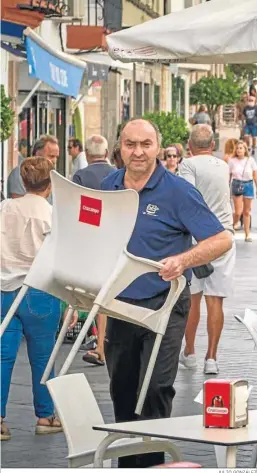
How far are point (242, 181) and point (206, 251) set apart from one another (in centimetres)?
1996

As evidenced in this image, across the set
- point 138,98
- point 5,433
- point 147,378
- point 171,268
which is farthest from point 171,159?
point 138,98

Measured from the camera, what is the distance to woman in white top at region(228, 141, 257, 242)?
2664cm

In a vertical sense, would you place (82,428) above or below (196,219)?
below

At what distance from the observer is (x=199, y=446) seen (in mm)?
8648

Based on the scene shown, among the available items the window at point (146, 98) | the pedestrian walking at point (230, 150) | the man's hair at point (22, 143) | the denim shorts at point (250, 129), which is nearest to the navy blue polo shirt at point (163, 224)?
the man's hair at point (22, 143)

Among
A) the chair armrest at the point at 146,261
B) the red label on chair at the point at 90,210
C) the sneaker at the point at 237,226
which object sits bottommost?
the sneaker at the point at 237,226

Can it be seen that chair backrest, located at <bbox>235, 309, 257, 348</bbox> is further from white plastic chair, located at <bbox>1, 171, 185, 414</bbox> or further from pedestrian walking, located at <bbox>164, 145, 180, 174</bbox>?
pedestrian walking, located at <bbox>164, 145, 180, 174</bbox>

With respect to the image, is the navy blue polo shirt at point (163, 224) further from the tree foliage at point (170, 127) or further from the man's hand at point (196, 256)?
the tree foliage at point (170, 127)

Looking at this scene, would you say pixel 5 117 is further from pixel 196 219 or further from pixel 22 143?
pixel 196 219

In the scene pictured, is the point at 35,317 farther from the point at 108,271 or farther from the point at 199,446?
the point at 108,271

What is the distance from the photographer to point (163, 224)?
7.16 metres

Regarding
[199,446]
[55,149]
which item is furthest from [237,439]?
[55,149]

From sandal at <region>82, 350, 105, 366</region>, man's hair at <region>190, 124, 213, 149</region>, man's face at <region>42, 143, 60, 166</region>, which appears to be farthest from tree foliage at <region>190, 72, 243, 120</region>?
sandal at <region>82, 350, 105, 366</region>

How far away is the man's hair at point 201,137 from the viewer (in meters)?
12.2
